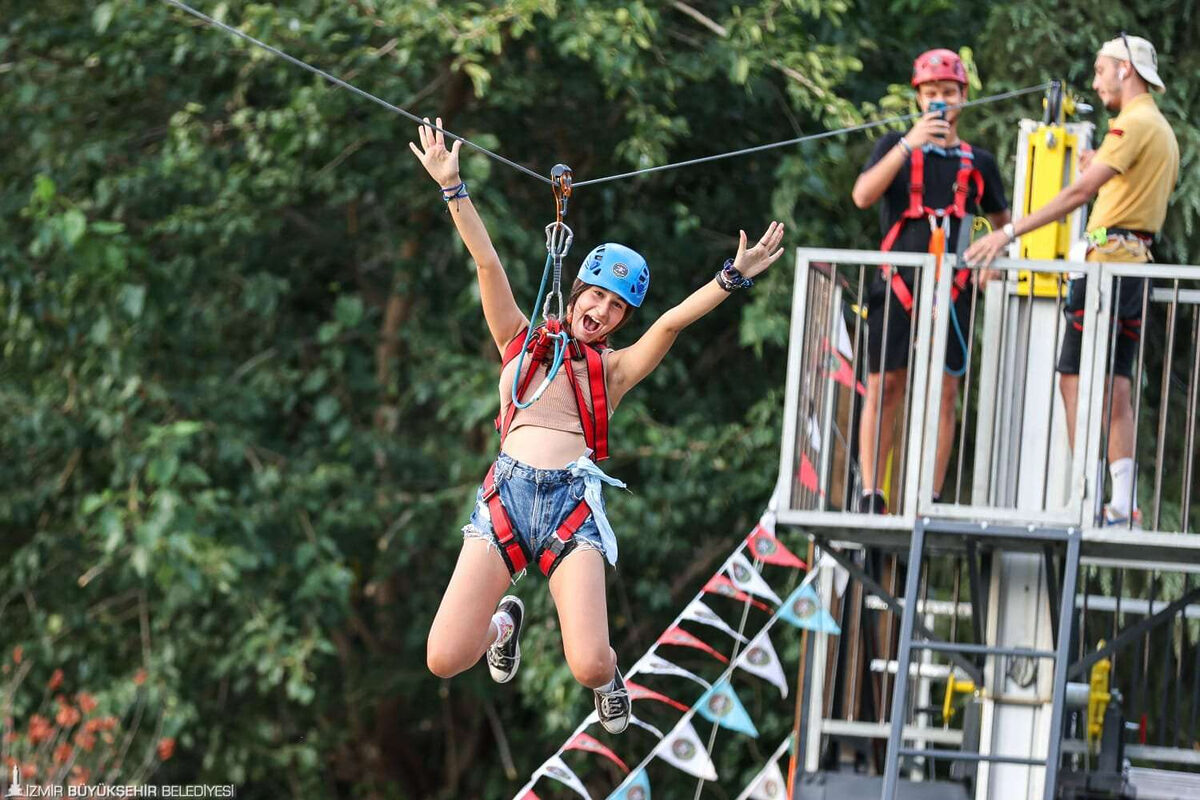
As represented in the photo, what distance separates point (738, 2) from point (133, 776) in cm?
559

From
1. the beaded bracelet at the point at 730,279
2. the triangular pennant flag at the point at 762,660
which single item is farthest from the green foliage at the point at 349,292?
the beaded bracelet at the point at 730,279

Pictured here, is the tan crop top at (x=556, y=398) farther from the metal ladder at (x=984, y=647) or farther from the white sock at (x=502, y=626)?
the metal ladder at (x=984, y=647)

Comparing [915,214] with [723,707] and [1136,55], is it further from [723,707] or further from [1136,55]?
[723,707]

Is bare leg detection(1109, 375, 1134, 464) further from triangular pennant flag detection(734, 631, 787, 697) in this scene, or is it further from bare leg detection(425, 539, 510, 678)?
bare leg detection(425, 539, 510, 678)

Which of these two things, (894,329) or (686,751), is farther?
(686,751)

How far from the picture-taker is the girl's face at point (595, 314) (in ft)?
17.1

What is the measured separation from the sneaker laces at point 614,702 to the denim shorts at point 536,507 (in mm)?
418

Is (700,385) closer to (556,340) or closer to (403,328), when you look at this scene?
(403,328)

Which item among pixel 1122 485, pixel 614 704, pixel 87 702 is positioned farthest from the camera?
pixel 87 702

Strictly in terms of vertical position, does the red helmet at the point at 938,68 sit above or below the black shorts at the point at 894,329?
above

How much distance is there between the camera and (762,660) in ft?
26.2

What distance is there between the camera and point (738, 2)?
1090cm

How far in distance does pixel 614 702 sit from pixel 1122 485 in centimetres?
223

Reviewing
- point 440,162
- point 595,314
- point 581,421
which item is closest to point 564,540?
point 581,421
